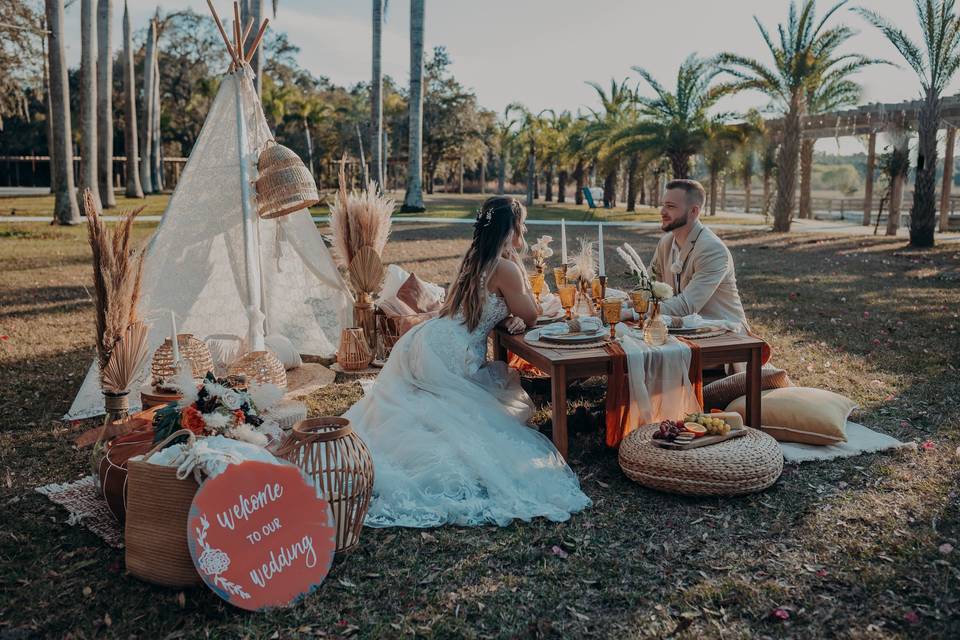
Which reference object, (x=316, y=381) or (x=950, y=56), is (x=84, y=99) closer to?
(x=316, y=381)

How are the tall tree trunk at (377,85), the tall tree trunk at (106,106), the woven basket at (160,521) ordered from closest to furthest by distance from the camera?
the woven basket at (160,521) < the tall tree trunk at (377,85) < the tall tree trunk at (106,106)

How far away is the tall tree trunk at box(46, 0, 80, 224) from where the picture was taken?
1524cm

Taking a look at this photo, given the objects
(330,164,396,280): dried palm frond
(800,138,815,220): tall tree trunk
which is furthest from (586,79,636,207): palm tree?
(330,164,396,280): dried palm frond

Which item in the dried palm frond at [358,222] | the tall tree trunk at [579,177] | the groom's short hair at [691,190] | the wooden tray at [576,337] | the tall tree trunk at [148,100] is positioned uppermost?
the tall tree trunk at [148,100]

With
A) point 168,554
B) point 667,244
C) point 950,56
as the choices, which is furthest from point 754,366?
point 950,56

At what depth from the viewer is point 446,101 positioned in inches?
→ 1585

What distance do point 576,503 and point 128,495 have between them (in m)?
2.00

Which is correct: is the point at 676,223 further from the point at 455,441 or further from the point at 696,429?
the point at 455,441

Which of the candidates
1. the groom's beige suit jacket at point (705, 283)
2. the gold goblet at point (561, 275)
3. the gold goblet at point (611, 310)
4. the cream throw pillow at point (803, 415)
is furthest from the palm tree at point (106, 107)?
the cream throw pillow at point (803, 415)

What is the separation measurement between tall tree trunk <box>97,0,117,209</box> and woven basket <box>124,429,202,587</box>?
21453mm

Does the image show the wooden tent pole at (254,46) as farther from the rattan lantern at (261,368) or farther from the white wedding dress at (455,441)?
the white wedding dress at (455,441)

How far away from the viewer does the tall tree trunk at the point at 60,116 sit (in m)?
15.2

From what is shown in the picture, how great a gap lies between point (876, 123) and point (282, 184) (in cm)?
2020

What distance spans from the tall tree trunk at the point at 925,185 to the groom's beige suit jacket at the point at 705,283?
1346cm
